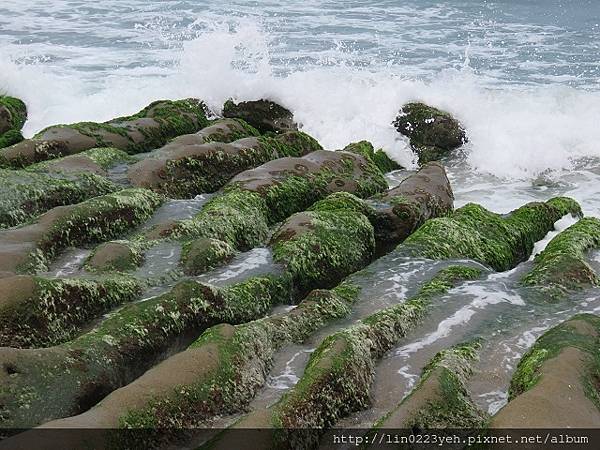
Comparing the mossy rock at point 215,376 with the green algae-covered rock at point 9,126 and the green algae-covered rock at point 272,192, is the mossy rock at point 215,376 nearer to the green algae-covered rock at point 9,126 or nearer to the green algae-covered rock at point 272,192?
the green algae-covered rock at point 272,192

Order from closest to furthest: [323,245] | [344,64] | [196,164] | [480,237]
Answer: [323,245] → [480,237] → [196,164] → [344,64]

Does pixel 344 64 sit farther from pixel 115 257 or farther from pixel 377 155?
pixel 115 257

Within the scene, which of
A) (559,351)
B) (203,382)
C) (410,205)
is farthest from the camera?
(410,205)

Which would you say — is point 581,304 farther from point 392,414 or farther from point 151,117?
point 151,117

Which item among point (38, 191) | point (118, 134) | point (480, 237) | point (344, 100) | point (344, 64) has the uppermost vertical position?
point (118, 134)

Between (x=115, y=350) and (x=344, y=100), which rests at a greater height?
(x=115, y=350)

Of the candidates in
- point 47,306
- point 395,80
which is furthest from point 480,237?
point 395,80

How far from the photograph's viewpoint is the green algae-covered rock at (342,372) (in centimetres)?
655

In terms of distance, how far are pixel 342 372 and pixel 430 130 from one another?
15.2 m

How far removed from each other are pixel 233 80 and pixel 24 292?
14.0 m

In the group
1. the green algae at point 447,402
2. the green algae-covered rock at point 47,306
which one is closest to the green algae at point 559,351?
the green algae at point 447,402

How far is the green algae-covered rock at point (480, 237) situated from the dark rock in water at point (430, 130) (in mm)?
7698

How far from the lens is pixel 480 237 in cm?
1195

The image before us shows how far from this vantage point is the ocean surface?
9.51 metres
